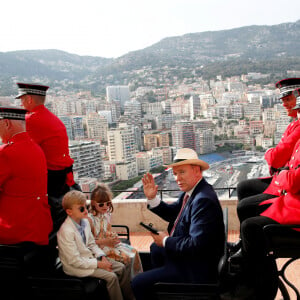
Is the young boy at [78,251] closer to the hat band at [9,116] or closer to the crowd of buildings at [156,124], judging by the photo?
the hat band at [9,116]

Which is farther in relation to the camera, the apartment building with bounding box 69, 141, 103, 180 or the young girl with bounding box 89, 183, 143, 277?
the apartment building with bounding box 69, 141, 103, 180

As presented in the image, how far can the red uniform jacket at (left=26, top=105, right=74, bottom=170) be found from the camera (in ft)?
7.89

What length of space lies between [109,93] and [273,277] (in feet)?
222

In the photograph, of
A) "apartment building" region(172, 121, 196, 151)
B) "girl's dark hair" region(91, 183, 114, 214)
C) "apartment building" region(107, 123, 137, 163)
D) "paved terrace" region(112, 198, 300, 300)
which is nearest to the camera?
"girl's dark hair" region(91, 183, 114, 214)

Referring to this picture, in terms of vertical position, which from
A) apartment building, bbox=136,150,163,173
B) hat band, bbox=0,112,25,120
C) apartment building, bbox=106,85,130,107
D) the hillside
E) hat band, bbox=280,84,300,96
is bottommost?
apartment building, bbox=136,150,163,173

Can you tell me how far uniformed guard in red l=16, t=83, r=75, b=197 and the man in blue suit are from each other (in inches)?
36.6

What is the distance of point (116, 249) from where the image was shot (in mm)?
2393

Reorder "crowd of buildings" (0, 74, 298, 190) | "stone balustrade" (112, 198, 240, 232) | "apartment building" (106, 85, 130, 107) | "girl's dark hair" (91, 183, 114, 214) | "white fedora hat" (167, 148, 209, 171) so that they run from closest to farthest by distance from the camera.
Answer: "white fedora hat" (167, 148, 209, 171)
"girl's dark hair" (91, 183, 114, 214)
"stone balustrade" (112, 198, 240, 232)
"crowd of buildings" (0, 74, 298, 190)
"apartment building" (106, 85, 130, 107)

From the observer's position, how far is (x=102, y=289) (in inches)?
81.5

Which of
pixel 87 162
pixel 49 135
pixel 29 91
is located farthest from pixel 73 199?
pixel 87 162

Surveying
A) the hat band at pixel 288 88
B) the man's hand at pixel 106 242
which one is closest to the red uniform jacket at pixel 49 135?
the man's hand at pixel 106 242

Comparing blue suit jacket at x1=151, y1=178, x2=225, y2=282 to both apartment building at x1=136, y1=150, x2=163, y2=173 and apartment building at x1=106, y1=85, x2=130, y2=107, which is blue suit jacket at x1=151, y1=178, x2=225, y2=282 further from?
apartment building at x1=106, y1=85, x2=130, y2=107

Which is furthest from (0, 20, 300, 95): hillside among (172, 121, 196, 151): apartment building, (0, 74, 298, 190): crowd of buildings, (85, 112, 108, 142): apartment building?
(172, 121, 196, 151): apartment building

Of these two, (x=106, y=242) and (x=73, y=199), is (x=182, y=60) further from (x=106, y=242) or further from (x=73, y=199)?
(x=73, y=199)
